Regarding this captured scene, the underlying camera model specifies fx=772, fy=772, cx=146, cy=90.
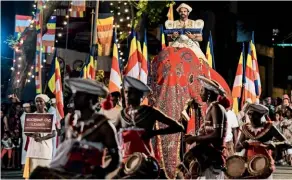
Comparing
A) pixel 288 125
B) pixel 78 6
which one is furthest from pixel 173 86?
pixel 78 6

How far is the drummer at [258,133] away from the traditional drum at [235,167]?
0.13m

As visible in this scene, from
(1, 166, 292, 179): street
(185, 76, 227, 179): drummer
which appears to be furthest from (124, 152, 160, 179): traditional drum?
(1, 166, 292, 179): street

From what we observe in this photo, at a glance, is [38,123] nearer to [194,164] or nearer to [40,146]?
[40,146]

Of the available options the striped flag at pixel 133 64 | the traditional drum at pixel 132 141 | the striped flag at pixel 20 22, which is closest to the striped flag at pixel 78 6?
the striped flag at pixel 20 22

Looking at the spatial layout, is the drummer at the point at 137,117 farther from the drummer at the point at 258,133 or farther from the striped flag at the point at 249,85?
the striped flag at the point at 249,85

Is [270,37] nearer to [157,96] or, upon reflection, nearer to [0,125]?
[0,125]

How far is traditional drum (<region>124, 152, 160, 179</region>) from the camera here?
322 inches

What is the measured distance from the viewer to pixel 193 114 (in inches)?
491

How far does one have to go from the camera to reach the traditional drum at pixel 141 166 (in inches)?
322

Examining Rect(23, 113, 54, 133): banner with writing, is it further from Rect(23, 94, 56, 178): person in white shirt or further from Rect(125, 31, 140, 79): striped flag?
Rect(125, 31, 140, 79): striped flag

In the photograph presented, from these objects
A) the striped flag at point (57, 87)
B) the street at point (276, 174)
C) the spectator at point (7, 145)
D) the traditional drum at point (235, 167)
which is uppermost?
the striped flag at point (57, 87)

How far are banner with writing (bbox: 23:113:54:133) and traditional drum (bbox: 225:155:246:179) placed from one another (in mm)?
3915

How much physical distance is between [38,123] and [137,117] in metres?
4.33

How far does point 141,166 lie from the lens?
8.23m
